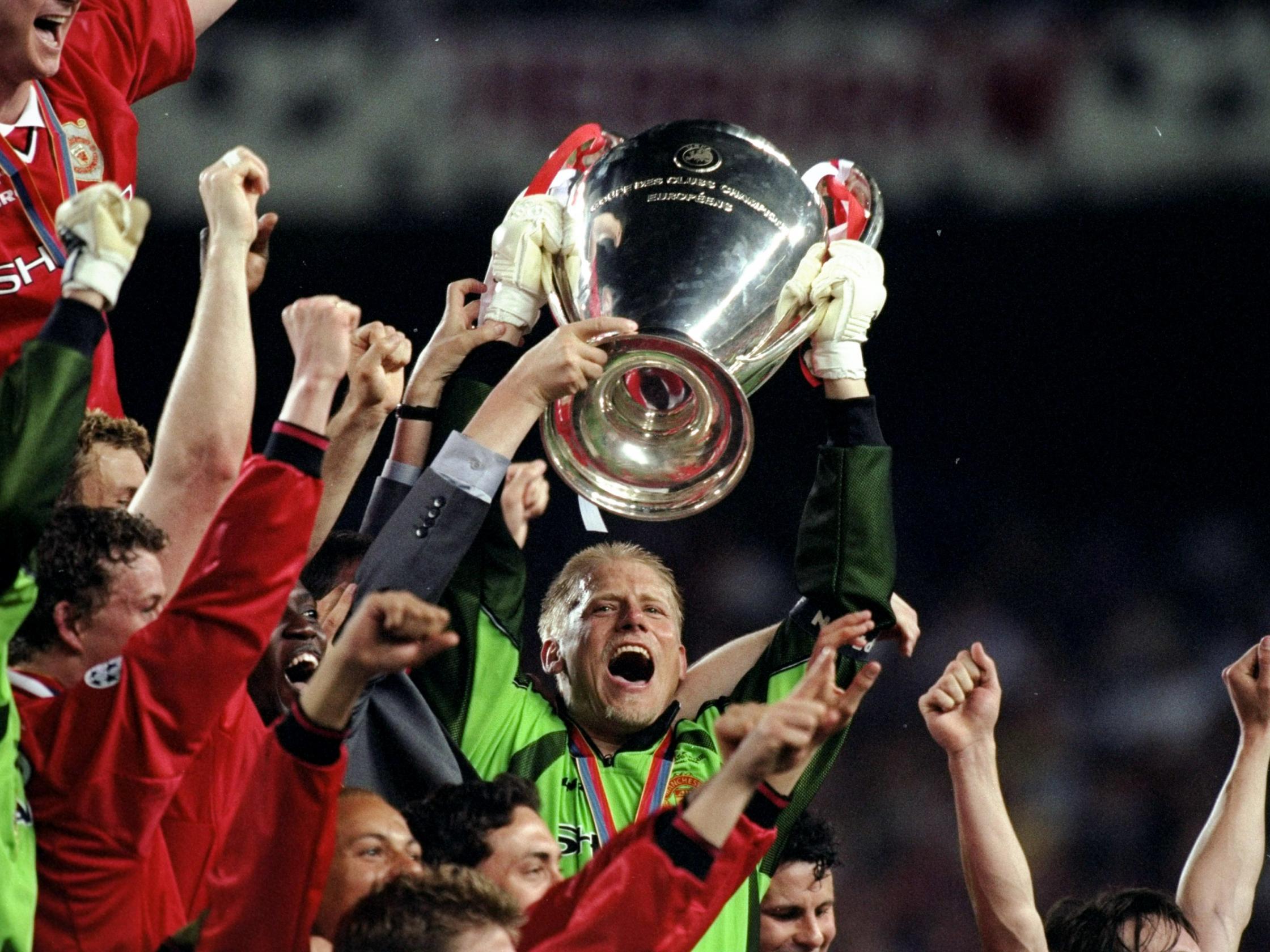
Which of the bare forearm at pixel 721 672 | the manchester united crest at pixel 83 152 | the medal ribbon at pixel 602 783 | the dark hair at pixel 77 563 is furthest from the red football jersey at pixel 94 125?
the bare forearm at pixel 721 672

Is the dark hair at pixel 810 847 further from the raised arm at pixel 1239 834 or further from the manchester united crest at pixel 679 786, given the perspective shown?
the raised arm at pixel 1239 834

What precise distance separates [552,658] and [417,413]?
537 millimetres

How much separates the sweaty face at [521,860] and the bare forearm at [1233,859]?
53.9 inches

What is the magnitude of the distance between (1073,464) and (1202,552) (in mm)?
523

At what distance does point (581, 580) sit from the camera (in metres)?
3.27

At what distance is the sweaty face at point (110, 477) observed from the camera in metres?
2.60

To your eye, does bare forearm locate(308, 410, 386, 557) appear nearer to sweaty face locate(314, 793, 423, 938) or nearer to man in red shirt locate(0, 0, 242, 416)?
man in red shirt locate(0, 0, 242, 416)

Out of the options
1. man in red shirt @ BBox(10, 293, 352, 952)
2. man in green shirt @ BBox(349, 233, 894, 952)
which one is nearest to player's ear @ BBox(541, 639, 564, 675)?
man in green shirt @ BBox(349, 233, 894, 952)

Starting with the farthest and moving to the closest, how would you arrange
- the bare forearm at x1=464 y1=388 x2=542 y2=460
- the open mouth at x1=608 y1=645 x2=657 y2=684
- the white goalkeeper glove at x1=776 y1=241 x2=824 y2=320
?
the open mouth at x1=608 y1=645 x2=657 y2=684
the white goalkeeper glove at x1=776 y1=241 x2=824 y2=320
the bare forearm at x1=464 y1=388 x2=542 y2=460

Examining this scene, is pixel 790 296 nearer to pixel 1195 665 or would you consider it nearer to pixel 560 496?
pixel 560 496

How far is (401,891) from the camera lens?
1896 millimetres

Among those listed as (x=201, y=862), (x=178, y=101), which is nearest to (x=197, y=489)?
(x=201, y=862)

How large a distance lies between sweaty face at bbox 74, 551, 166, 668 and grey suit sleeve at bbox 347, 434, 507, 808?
0.46m

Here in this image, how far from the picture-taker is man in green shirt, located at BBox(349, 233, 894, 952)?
2.72 meters
